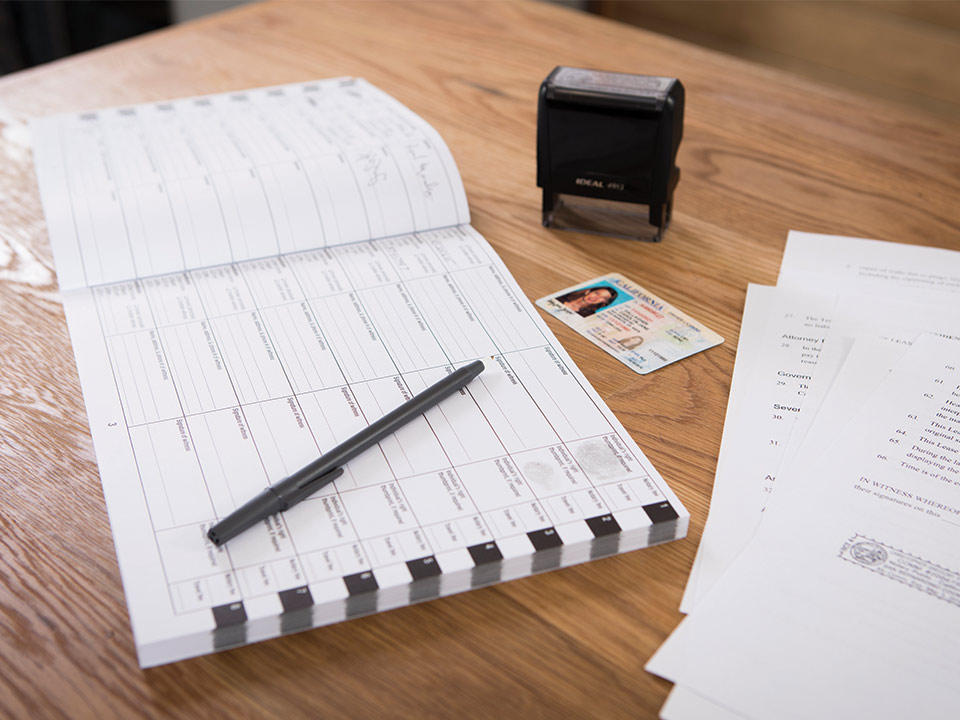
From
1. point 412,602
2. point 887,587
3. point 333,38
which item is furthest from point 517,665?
point 333,38

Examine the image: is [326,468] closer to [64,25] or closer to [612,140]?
[612,140]

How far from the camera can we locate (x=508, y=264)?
76 cm

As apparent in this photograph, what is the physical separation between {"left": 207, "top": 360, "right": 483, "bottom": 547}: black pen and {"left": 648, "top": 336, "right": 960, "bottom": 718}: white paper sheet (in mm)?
206

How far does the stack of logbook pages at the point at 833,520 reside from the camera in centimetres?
43

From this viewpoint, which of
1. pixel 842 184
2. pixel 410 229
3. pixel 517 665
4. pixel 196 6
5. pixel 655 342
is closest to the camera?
pixel 517 665

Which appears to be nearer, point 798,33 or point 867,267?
point 867,267

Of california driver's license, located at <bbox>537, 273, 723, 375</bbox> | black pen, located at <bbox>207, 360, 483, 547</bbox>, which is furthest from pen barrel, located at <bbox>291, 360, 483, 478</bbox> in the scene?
Result: california driver's license, located at <bbox>537, 273, 723, 375</bbox>

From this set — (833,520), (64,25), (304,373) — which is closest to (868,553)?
(833,520)

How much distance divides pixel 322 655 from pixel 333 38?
0.94 m

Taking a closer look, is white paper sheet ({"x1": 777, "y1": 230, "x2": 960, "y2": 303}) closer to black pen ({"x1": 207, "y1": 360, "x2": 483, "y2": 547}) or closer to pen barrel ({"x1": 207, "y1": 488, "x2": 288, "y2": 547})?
black pen ({"x1": 207, "y1": 360, "x2": 483, "y2": 547})

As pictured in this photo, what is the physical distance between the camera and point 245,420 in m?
0.57

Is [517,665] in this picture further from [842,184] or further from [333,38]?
[333,38]

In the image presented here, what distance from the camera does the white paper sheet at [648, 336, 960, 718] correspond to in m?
0.43

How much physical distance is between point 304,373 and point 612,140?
323mm
